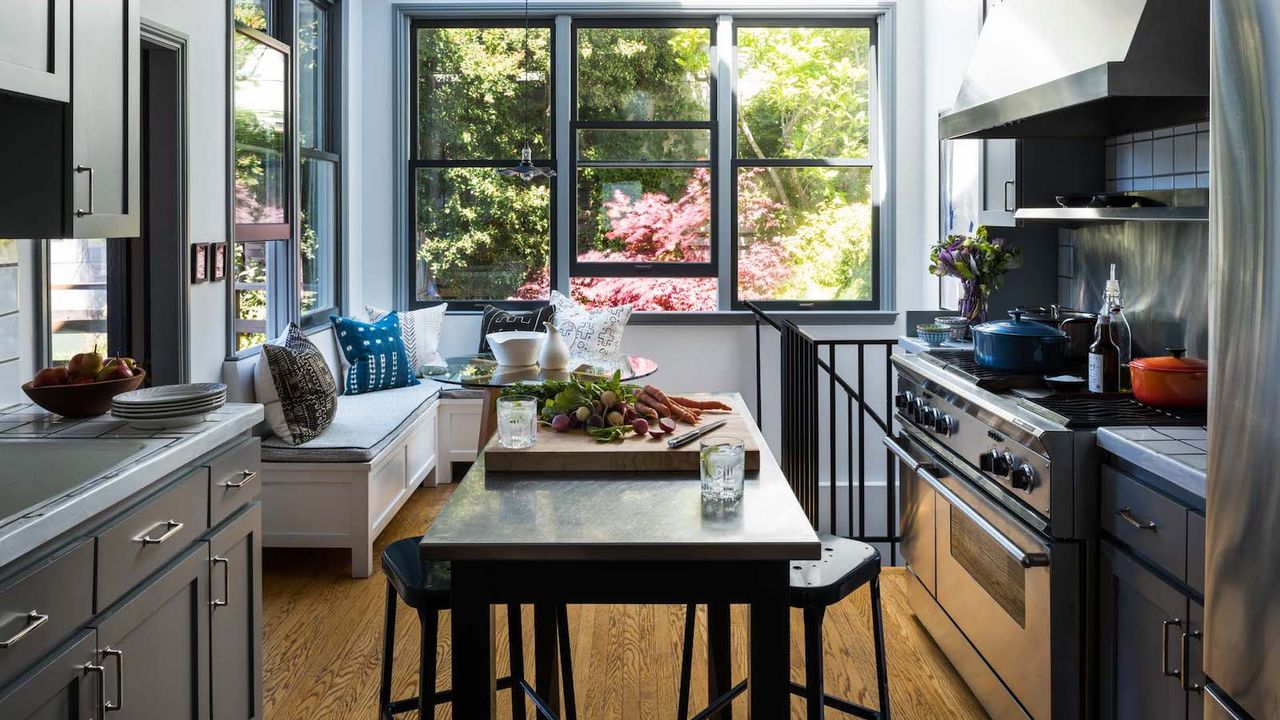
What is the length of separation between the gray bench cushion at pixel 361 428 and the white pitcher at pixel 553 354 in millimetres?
781

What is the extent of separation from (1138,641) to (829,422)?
3571 mm

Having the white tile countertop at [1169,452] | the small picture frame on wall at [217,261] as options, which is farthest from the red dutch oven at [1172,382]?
the small picture frame on wall at [217,261]

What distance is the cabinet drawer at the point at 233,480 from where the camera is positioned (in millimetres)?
2410

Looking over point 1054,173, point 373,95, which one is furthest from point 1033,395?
point 373,95

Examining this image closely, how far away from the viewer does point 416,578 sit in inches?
87.5

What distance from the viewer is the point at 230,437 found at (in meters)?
2.52

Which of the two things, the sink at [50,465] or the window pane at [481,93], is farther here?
the window pane at [481,93]

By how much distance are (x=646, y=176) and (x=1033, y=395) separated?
368 centimetres

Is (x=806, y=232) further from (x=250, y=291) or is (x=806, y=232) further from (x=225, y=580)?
(x=225, y=580)

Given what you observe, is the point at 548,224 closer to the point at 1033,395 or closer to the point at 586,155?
the point at 586,155

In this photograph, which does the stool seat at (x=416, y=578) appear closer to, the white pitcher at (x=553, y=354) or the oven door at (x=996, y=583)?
the oven door at (x=996, y=583)

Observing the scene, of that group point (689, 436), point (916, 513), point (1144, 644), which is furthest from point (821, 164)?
point (1144, 644)

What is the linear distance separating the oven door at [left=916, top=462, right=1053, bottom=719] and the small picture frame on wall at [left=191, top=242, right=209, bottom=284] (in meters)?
2.67

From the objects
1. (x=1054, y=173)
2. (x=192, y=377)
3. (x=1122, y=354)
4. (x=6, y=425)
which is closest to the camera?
(x=6, y=425)
